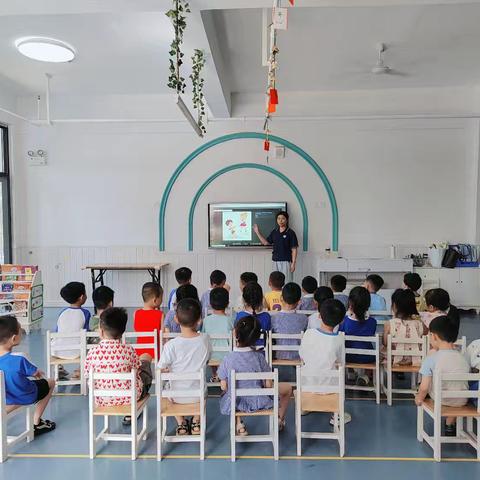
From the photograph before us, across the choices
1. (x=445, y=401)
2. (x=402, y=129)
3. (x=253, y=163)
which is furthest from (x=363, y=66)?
(x=445, y=401)

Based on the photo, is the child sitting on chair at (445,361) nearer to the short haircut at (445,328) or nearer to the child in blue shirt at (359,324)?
the short haircut at (445,328)

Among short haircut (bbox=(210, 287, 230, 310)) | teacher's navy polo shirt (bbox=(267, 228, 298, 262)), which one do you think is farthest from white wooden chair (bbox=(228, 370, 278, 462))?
teacher's navy polo shirt (bbox=(267, 228, 298, 262))

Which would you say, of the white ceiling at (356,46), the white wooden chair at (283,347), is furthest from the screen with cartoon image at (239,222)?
the white wooden chair at (283,347)

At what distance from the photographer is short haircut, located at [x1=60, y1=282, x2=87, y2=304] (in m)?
3.70

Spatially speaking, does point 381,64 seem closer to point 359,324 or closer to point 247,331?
point 359,324

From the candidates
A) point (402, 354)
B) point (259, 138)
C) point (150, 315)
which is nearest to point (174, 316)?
point (150, 315)

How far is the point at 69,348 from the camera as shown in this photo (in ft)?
11.2

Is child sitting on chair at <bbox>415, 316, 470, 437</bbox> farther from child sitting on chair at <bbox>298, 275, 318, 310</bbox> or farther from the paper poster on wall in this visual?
the paper poster on wall

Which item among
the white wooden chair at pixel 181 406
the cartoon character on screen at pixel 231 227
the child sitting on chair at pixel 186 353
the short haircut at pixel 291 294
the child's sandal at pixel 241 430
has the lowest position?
the child's sandal at pixel 241 430

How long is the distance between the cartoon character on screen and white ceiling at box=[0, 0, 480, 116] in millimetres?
1897

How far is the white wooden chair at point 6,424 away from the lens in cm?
252

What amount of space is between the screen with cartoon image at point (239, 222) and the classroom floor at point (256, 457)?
14.0 ft

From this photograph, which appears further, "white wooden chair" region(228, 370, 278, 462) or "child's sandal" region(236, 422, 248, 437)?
"child's sandal" region(236, 422, 248, 437)

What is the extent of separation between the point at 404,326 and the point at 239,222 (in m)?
4.12
